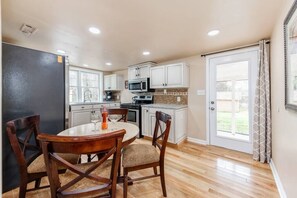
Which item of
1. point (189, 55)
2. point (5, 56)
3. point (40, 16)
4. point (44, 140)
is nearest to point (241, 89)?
point (189, 55)

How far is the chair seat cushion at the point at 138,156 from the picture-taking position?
60.1 inches

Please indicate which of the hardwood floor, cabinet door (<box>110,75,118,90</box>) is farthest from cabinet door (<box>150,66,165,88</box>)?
the hardwood floor

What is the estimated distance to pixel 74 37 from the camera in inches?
92.9

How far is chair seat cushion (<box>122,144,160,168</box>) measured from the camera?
1.53 meters

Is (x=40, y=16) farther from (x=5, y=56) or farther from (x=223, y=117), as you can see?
(x=223, y=117)

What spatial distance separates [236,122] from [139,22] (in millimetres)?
2680

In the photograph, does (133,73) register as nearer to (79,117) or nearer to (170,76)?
(170,76)

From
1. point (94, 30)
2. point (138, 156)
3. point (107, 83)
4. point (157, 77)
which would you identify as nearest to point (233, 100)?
point (157, 77)

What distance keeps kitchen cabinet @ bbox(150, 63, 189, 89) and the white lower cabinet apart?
66cm

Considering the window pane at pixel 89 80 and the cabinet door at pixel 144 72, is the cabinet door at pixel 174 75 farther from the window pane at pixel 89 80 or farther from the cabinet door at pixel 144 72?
the window pane at pixel 89 80

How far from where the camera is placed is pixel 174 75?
3.45 metres

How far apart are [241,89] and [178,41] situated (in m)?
1.61

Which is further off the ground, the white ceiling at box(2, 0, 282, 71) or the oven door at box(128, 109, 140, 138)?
the white ceiling at box(2, 0, 282, 71)

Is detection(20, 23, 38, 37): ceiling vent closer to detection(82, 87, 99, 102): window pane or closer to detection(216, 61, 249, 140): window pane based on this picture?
detection(82, 87, 99, 102): window pane
